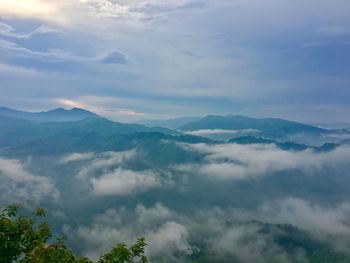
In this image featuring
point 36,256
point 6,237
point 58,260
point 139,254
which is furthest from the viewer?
point 139,254

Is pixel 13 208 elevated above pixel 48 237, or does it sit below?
above

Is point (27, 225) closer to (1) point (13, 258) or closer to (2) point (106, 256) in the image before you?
(1) point (13, 258)

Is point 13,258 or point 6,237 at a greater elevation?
point 6,237

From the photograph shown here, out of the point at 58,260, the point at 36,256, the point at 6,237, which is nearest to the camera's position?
the point at 36,256

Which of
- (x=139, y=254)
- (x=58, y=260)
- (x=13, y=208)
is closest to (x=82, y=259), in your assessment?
(x=58, y=260)

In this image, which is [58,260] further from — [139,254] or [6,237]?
[139,254]

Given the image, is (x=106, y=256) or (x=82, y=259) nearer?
(x=82, y=259)

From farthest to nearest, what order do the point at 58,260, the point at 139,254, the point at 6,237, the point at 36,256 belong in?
the point at 139,254
the point at 6,237
the point at 58,260
the point at 36,256

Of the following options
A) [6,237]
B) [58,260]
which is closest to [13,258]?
[6,237]

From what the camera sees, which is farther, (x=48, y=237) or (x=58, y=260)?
(x=48, y=237)
